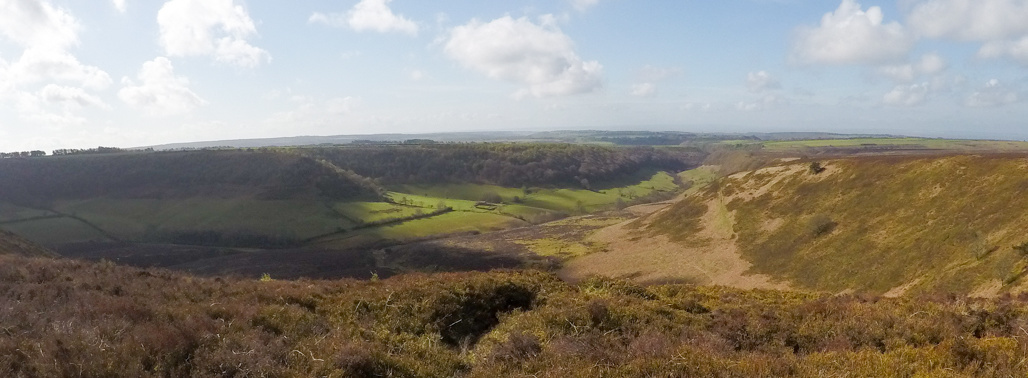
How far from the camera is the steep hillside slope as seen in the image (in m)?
33.8

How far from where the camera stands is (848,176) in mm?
62250

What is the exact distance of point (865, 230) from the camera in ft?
154

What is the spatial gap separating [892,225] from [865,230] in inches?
82.0

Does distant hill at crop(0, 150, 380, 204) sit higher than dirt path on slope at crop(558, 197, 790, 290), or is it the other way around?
distant hill at crop(0, 150, 380, 204)

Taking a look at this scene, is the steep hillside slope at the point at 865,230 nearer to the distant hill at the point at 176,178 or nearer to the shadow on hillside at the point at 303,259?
the shadow on hillside at the point at 303,259

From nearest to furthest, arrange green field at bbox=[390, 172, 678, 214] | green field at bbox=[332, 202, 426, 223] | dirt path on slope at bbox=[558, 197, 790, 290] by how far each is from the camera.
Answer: dirt path on slope at bbox=[558, 197, 790, 290] → green field at bbox=[332, 202, 426, 223] → green field at bbox=[390, 172, 678, 214]

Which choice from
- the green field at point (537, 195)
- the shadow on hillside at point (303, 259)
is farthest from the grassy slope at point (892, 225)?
the green field at point (537, 195)

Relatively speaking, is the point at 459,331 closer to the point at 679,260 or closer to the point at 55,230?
the point at 679,260

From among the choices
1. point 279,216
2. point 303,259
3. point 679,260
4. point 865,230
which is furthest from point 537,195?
point 865,230

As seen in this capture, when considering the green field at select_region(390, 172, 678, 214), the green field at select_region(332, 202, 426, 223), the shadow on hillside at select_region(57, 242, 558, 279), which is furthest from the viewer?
the green field at select_region(390, 172, 678, 214)

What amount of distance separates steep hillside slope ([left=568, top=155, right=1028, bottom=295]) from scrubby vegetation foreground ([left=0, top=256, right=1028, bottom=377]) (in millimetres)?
21599

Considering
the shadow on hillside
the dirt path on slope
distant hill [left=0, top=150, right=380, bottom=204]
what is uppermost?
distant hill [left=0, top=150, right=380, bottom=204]

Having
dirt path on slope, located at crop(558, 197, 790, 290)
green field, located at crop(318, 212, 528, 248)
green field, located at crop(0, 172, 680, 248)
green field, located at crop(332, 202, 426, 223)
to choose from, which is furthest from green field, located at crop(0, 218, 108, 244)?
dirt path on slope, located at crop(558, 197, 790, 290)

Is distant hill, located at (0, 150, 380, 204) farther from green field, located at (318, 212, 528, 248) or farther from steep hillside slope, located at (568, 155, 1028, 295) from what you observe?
steep hillside slope, located at (568, 155, 1028, 295)
